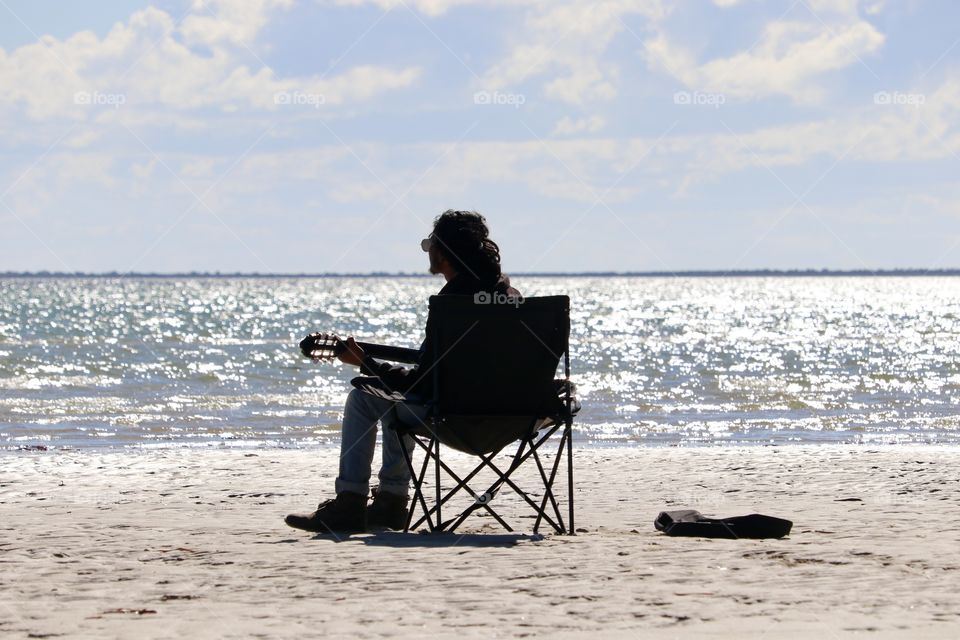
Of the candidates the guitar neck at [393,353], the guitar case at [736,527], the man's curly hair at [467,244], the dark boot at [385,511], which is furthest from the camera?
the dark boot at [385,511]

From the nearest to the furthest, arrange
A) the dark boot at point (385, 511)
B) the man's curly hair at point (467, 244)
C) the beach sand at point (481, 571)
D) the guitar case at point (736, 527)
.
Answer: the beach sand at point (481, 571) < the guitar case at point (736, 527) < the man's curly hair at point (467, 244) < the dark boot at point (385, 511)

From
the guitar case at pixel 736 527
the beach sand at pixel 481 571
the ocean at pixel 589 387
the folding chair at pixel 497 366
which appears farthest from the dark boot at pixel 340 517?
the ocean at pixel 589 387

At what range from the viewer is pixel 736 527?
4.65 metres

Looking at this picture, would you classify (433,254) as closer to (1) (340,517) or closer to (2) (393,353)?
(2) (393,353)

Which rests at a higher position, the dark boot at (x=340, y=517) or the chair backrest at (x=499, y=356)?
the chair backrest at (x=499, y=356)

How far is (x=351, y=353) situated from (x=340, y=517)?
68 cm

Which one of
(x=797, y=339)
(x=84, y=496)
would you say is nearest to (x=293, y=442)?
(x=84, y=496)

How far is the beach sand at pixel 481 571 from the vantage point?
3.27 meters

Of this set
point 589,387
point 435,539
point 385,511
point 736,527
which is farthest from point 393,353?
point 589,387

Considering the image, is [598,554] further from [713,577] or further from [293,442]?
[293,442]

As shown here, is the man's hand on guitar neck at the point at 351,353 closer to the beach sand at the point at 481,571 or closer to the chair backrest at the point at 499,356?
the chair backrest at the point at 499,356

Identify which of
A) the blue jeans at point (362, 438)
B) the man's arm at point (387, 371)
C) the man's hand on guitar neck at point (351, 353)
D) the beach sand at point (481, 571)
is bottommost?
the beach sand at point (481, 571)

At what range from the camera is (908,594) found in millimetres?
3529

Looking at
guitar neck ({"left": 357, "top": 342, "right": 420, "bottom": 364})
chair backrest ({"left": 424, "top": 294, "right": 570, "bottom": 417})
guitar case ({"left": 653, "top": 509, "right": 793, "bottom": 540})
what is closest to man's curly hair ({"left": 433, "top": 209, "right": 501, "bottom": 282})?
chair backrest ({"left": 424, "top": 294, "right": 570, "bottom": 417})
